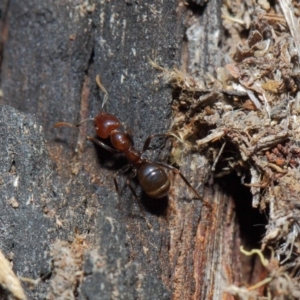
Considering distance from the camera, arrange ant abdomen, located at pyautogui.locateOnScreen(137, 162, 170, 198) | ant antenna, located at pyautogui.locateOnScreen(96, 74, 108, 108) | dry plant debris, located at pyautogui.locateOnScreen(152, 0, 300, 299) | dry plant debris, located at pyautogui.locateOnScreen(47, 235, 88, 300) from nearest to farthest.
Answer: dry plant debris, located at pyautogui.locateOnScreen(47, 235, 88, 300)
dry plant debris, located at pyautogui.locateOnScreen(152, 0, 300, 299)
ant abdomen, located at pyautogui.locateOnScreen(137, 162, 170, 198)
ant antenna, located at pyautogui.locateOnScreen(96, 74, 108, 108)

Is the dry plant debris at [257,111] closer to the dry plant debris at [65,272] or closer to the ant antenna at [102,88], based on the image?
the ant antenna at [102,88]

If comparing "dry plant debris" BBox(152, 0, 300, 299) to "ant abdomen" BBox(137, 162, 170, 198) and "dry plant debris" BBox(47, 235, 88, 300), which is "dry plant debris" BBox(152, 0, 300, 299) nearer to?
"ant abdomen" BBox(137, 162, 170, 198)

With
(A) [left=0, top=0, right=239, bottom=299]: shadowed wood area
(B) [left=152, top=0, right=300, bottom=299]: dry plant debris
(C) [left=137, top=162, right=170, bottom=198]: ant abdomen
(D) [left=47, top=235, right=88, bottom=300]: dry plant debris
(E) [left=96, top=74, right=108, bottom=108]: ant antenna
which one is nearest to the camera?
(D) [left=47, top=235, right=88, bottom=300]: dry plant debris

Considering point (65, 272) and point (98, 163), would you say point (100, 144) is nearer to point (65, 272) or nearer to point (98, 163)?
point (98, 163)

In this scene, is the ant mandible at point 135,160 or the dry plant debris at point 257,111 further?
the ant mandible at point 135,160

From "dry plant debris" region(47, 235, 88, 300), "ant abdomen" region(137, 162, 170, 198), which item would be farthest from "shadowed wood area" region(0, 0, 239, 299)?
"ant abdomen" region(137, 162, 170, 198)

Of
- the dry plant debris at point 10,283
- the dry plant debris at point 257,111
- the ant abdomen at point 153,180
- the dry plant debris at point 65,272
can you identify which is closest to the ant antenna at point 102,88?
the dry plant debris at point 257,111
